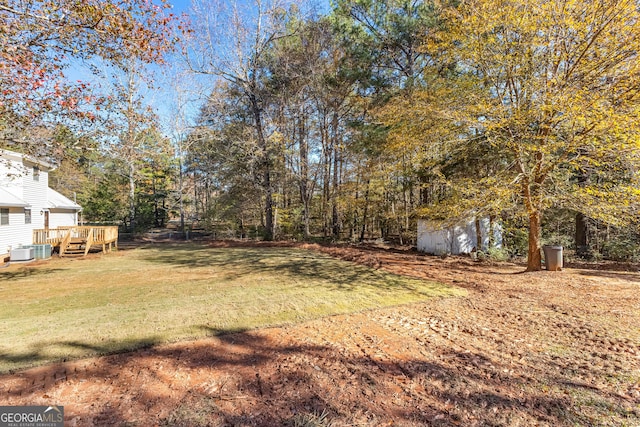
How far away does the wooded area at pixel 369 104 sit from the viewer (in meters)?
5.41

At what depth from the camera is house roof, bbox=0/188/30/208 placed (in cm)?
1062

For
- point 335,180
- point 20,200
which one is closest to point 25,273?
Answer: point 20,200

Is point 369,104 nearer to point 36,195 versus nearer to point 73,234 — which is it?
point 73,234

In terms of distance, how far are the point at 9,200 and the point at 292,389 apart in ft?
48.3

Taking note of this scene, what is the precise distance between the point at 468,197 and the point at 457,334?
4.34m

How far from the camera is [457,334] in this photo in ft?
12.3

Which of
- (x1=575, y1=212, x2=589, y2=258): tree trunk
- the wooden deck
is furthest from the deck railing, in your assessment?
(x1=575, y1=212, x2=589, y2=258): tree trunk

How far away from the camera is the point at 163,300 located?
16.6 ft

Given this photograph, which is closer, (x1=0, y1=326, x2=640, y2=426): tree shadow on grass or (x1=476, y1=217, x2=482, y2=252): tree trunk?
(x1=0, y1=326, x2=640, y2=426): tree shadow on grass

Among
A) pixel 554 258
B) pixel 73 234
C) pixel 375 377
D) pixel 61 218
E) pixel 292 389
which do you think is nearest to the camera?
pixel 292 389

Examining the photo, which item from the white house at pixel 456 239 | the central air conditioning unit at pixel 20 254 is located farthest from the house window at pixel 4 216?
the white house at pixel 456 239

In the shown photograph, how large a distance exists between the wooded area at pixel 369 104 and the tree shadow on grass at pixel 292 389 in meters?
4.52

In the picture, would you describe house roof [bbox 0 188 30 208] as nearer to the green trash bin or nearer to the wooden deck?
the wooden deck

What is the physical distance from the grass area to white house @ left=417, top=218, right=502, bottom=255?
18.6ft
